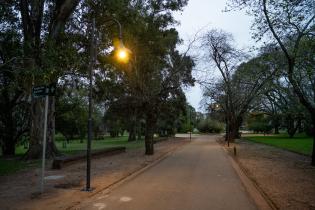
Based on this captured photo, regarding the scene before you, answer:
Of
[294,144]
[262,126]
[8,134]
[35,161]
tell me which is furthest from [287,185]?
[262,126]

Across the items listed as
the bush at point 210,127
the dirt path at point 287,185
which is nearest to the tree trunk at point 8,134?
the dirt path at point 287,185

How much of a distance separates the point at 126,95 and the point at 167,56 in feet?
19.1

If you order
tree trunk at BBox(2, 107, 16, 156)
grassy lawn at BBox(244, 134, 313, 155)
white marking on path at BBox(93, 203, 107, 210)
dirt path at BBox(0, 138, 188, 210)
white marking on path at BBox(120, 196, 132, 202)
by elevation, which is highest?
tree trunk at BBox(2, 107, 16, 156)

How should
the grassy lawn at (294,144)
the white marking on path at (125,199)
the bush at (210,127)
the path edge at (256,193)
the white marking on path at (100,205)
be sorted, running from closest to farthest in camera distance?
the white marking on path at (100,205) → the path edge at (256,193) → the white marking on path at (125,199) → the grassy lawn at (294,144) → the bush at (210,127)

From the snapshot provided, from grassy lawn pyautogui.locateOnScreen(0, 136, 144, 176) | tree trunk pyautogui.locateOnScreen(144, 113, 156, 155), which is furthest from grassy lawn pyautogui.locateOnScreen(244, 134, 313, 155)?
grassy lawn pyautogui.locateOnScreen(0, 136, 144, 176)

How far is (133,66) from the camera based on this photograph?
A: 2405 cm

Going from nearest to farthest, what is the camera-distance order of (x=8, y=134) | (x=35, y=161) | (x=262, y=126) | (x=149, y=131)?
1. (x=35, y=161)
2. (x=149, y=131)
3. (x=8, y=134)
4. (x=262, y=126)

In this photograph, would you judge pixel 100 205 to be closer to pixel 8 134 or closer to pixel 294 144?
pixel 8 134

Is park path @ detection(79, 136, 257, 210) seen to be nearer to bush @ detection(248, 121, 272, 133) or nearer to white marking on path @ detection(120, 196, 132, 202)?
white marking on path @ detection(120, 196, 132, 202)

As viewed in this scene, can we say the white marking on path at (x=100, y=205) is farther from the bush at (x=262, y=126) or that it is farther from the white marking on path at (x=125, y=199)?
the bush at (x=262, y=126)

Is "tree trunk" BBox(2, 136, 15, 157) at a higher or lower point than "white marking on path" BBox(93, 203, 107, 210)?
higher

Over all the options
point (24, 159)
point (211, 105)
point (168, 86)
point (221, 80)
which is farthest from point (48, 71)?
point (211, 105)

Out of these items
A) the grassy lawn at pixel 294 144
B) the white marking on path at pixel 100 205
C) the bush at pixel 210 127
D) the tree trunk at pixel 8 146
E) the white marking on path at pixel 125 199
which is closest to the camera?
the white marking on path at pixel 100 205

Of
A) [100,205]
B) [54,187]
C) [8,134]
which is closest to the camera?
[100,205]
